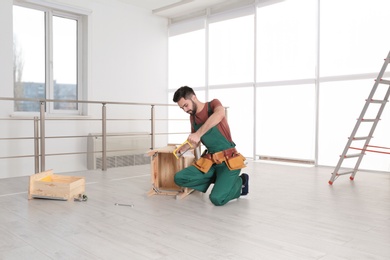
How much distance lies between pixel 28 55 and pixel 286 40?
373 centimetres

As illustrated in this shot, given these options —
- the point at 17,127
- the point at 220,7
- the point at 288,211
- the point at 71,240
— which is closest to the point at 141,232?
the point at 71,240

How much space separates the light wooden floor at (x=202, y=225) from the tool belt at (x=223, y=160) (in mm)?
291

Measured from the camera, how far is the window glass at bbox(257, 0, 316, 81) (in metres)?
5.13

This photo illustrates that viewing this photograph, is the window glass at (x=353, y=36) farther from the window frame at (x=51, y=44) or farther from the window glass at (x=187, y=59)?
the window frame at (x=51, y=44)

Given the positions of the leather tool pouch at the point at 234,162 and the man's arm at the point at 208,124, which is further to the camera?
the leather tool pouch at the point at 234,162

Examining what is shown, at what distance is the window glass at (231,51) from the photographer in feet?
19.3

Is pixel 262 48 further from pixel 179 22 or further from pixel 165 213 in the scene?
pixel 165 213

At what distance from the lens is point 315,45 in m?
5.05

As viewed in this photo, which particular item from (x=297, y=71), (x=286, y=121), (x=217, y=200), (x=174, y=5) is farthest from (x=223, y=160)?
(x=174, y=5)

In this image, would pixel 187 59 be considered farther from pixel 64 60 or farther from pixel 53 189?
pixel 53 189

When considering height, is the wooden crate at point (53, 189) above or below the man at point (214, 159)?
below

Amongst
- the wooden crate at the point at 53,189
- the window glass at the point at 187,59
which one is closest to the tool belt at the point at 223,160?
the wooden crate at the point at 53,189

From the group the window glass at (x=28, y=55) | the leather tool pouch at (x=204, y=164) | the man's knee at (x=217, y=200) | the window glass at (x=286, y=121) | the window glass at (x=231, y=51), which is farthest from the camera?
the window glass at (x=231, y=51)

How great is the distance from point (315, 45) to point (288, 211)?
316 cm
